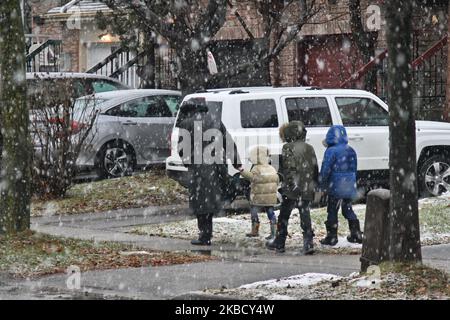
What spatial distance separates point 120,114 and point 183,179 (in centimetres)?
385

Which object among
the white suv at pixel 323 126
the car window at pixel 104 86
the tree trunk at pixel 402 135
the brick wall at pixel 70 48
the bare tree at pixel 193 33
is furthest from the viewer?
the brick wall at pixel 70 48

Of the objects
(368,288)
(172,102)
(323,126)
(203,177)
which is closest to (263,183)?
(203,177)

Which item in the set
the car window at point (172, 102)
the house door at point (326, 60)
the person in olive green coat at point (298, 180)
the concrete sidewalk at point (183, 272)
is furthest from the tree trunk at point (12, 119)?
the house door at point (326, 60)

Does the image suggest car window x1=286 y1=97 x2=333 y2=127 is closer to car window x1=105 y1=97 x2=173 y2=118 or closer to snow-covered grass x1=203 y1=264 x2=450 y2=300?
car window x1=105 y1=97 x2=173 y2=118

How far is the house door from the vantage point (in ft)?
83.9

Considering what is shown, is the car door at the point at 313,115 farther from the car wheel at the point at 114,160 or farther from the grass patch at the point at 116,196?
the car wheel at the point at 114,160

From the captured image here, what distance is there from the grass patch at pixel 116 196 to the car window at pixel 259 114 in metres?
2.50

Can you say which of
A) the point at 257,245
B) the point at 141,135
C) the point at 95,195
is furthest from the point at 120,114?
the point at 257,245

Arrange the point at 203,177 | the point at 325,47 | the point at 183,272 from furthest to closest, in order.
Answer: the point at 325,47 → the point at 203,177 → the point at 183,272

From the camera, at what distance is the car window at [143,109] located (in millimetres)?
20562

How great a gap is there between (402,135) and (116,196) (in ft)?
31.8

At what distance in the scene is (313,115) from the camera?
56.5ft

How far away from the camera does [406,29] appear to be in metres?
9.41

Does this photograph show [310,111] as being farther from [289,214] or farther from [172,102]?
[172,102]
